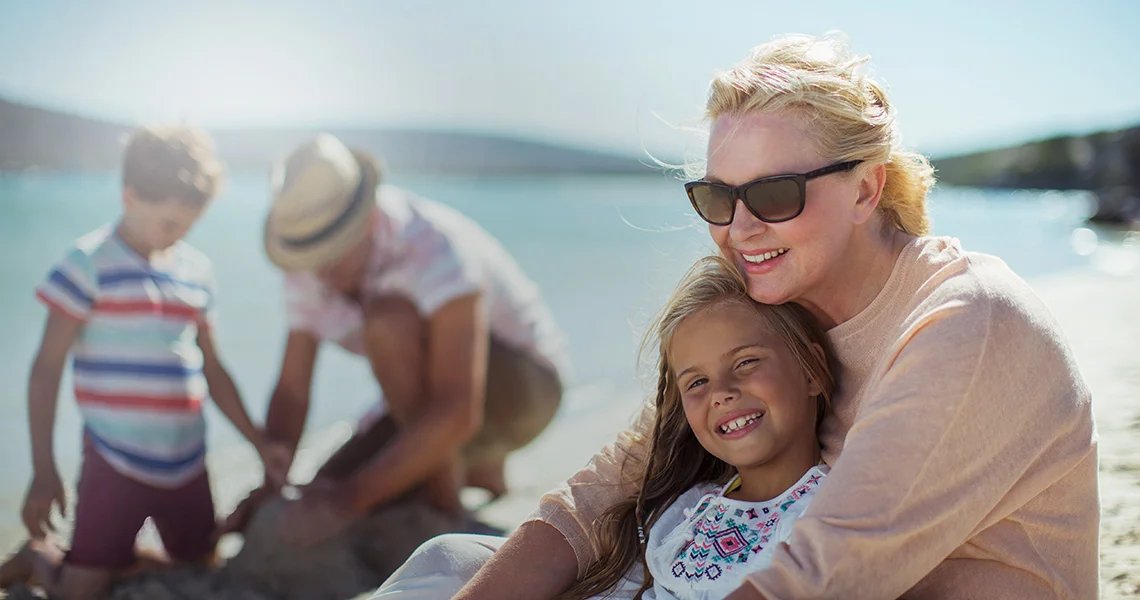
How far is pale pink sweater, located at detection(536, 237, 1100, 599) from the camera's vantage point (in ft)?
4.91

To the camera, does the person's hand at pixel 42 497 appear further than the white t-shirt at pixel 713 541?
Yes

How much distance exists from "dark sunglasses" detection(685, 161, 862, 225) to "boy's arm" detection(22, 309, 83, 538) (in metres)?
2.29

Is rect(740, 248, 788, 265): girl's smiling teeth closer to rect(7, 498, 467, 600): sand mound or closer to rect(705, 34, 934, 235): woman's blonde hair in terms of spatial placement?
rect(705, 34, 934, 235): woman's blonde hair

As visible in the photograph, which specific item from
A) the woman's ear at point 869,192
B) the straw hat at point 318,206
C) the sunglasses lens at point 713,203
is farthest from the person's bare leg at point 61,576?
the woman's ear at point 869,192

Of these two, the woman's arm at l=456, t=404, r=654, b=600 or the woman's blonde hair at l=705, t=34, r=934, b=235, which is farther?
the woman's arm at l=456, t=404, r=654, b=600

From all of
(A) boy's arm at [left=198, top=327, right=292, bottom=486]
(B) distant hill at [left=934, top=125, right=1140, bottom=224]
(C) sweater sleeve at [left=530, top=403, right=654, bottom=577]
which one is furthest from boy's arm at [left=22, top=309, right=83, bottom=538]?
(B) distant hill at [left=934, top=125, right=1140, bottom=224]

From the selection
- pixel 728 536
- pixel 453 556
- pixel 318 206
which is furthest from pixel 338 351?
pixel 728 536

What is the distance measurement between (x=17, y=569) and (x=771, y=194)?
2806mm

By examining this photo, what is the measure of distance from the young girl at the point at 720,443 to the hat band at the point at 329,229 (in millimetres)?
1772

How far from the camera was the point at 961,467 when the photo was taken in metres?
1.52

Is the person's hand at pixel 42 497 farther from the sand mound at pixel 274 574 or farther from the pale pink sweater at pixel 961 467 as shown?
the pale pink sweater at pixel 961 467

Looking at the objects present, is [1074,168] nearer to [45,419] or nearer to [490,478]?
[490,478]

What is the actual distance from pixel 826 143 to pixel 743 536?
2.50 feet

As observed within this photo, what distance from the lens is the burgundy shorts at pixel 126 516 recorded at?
129 inches
